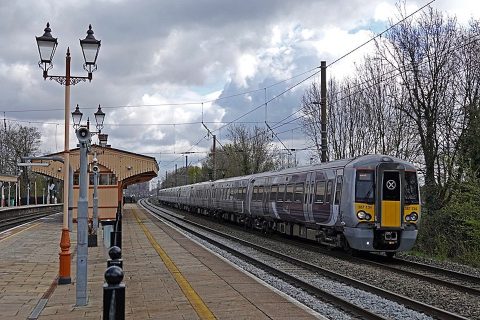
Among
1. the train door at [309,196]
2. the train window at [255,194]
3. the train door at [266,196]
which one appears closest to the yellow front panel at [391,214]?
the train door at [309,196]

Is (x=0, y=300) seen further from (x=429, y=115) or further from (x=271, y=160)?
(x=271, y=160)

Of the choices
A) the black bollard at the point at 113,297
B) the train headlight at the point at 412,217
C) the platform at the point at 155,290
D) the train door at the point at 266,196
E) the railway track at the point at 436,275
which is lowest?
the railway track at the point at 436,275

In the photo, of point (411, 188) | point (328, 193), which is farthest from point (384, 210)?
point (328, 193)

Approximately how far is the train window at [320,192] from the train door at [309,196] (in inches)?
16.8

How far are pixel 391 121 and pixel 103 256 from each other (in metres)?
20.6

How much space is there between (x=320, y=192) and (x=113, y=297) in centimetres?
1547

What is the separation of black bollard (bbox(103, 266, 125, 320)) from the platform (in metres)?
3.21

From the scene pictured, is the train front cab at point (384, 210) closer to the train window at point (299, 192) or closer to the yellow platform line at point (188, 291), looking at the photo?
A: the train window at point (299, 192)

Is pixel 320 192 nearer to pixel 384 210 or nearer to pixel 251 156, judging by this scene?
pixel 384 210

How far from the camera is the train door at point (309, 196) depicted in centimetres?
2144

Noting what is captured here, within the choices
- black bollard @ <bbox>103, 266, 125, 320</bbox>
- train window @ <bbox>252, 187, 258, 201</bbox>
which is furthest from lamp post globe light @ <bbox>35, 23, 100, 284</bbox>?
train window @ <bbox>252, 187, 258, 201</bbox>

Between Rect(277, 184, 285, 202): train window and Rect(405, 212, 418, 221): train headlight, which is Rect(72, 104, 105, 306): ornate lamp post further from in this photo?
Rect(277, 184, 285, 202): train window

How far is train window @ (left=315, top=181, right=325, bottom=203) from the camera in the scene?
20.3m

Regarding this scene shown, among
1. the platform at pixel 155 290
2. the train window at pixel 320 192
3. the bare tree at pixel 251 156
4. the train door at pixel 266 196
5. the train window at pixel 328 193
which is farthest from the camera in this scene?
the bare tree at pixel 251 156
